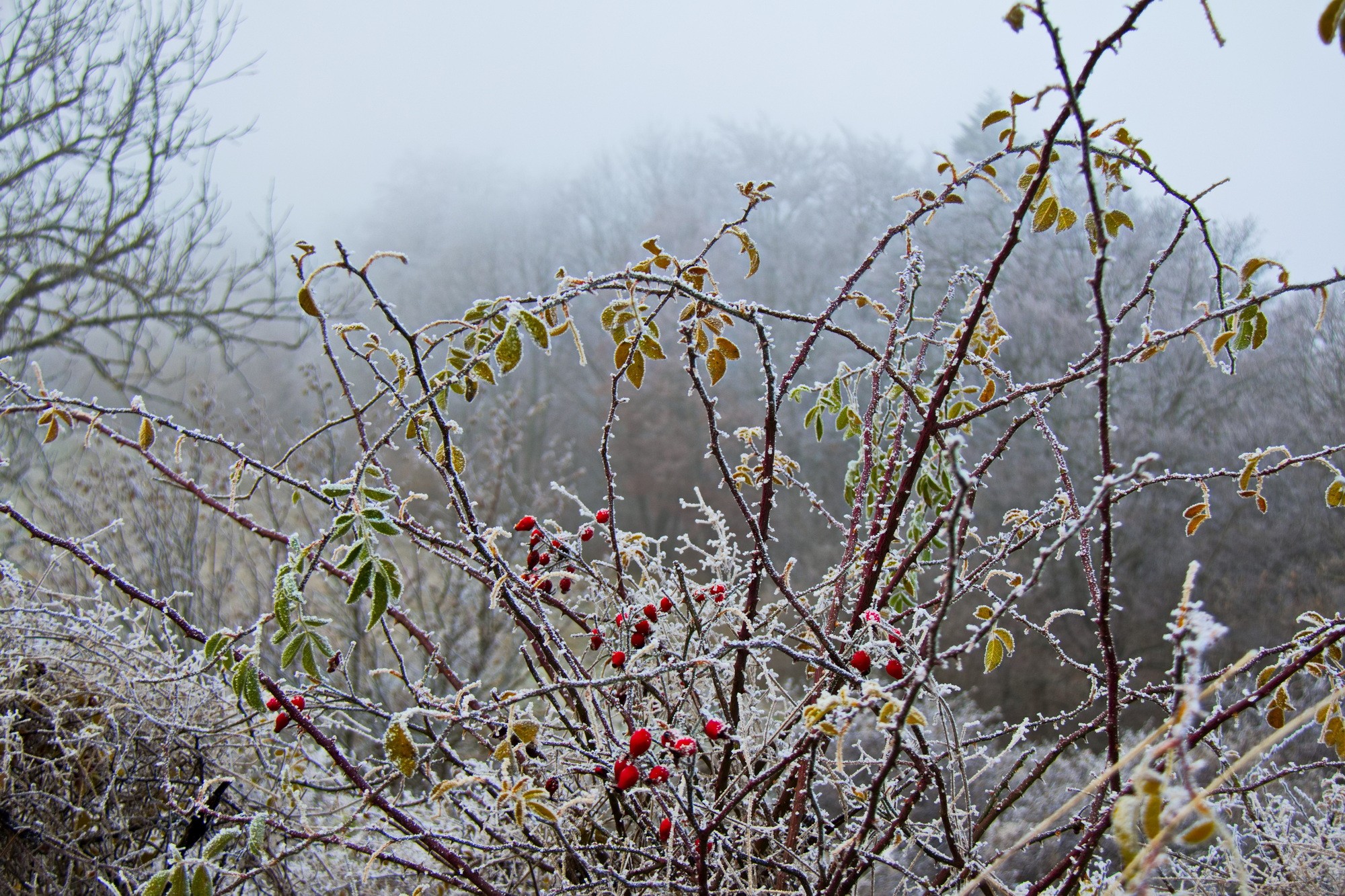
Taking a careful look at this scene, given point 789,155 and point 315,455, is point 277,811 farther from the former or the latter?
point 789,155

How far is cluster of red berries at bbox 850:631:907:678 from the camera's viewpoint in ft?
2.19

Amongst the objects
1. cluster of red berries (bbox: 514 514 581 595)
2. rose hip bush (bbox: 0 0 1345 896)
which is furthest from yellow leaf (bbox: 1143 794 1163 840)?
cluster of red berries (bbox: 514 514 581 595)

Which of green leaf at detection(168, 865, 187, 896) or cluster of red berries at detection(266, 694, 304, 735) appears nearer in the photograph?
green leaf at detection(168, 865, 187, 896)

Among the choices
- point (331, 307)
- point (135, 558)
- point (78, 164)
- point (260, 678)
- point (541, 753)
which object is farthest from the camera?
point (331, 307)

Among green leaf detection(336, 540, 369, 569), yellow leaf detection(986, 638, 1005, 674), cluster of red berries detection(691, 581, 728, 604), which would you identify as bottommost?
yellow leaf detection(986, 638, 1005, 674)

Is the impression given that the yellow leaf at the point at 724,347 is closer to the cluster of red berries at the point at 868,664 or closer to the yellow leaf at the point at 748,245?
the yellow leaf at the point at 748,245

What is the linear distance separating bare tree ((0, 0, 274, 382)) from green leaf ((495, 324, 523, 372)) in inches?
188

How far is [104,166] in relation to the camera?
4.60 metres

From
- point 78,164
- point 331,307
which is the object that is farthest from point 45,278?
point 331,307

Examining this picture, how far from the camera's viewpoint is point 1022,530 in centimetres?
95

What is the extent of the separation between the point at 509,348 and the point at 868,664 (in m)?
0.41

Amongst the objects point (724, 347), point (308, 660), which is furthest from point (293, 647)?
point (724, 347)

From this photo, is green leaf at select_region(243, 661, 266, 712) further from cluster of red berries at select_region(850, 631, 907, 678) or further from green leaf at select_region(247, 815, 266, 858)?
cluster of red berries at select_region(850, 631, 907, 678)

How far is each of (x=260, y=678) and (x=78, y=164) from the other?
5272mm
